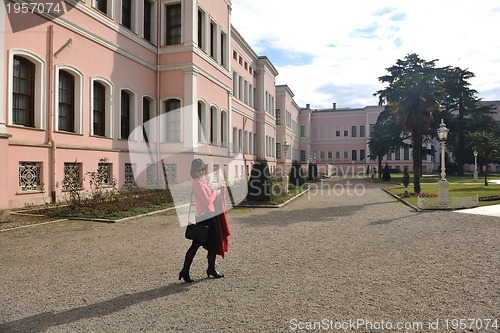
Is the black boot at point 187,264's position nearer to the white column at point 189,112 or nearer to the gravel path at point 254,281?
the gravel path at point 254,281

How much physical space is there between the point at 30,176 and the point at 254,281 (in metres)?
10.4

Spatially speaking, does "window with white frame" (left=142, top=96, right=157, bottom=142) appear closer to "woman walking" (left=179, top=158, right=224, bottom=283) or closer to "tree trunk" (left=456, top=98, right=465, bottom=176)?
"woman walking" (left=179, top=158, right=224, bottom=283)

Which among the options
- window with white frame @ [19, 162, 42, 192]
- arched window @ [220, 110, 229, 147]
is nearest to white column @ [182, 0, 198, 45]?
arched window @ [220, 110, 229, 147]

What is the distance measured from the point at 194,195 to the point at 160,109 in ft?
54.7

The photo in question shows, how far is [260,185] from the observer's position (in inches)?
625

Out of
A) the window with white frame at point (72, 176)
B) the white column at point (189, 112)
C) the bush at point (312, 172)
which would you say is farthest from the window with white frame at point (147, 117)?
the bush at point (312, 172)

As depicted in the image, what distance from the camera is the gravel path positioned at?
373 cm

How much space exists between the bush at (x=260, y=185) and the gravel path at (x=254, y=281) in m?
6.61

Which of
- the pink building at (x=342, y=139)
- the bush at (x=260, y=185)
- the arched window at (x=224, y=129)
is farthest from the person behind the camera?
the pink building at (x=342, y=139)

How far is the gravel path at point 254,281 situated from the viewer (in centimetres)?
373

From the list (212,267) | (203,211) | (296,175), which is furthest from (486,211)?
(296,175)

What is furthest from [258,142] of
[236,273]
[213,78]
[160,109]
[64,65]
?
[236,273]

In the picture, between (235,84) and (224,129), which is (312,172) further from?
(224,129)

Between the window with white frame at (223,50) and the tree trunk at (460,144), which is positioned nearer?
the window with white frame at (223,50)
